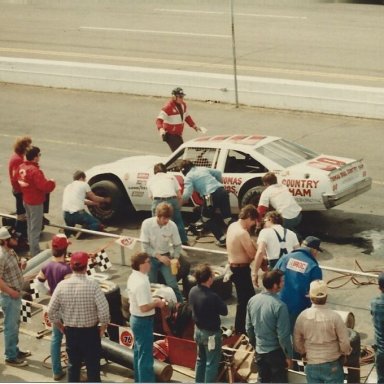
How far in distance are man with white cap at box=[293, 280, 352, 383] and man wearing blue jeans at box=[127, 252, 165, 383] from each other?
1.68 metres

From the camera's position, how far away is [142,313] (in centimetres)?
1150

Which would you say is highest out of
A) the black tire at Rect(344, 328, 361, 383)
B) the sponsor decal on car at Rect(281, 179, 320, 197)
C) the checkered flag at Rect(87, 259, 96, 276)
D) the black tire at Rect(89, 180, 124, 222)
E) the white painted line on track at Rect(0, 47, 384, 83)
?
the white painted line on track at Rect(0, 47, 384, 83)

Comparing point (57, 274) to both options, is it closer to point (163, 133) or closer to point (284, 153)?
point (284, 153)

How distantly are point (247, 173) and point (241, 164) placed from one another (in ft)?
0.90

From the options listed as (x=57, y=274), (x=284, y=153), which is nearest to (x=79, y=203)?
(x=284, y=153)

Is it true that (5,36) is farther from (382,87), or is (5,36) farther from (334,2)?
(382,87)

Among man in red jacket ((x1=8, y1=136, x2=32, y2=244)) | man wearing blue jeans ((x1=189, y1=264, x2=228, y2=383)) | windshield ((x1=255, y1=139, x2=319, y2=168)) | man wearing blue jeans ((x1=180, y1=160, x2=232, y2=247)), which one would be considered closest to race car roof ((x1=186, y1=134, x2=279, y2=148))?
windshield ((x1=255, y1=139, x2=319, y2=168))

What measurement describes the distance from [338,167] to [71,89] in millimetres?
13064

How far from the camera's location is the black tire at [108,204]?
1748 centimetres

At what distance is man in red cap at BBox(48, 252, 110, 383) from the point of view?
11258 millimetres

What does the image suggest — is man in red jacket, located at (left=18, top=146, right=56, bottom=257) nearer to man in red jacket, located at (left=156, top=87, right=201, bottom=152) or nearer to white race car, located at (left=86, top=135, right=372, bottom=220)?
white race car, located at (left=86, top=135, right=372, bottom=220)

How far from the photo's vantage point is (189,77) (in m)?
25.9

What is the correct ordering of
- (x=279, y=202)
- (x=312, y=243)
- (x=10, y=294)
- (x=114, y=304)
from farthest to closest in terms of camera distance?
(x=279, y=202) → (x=114, y=304) → (x=10, y=294) → (x=312, y=243)

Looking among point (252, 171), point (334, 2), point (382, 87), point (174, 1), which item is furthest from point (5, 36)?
point (252, 171)
